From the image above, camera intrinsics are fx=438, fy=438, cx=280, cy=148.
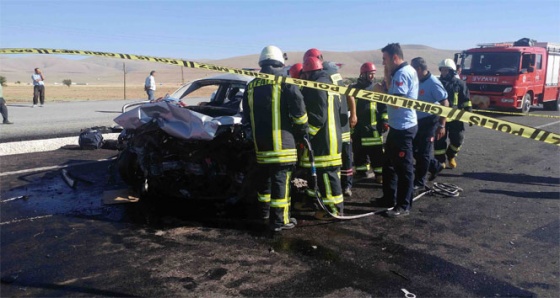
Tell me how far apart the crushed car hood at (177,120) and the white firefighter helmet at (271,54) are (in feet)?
2.73

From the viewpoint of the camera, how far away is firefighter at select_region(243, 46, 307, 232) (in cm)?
434

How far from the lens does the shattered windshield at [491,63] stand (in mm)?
15227

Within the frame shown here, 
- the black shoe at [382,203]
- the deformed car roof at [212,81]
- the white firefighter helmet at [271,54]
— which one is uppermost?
the white firefighter helmet at [271,54]

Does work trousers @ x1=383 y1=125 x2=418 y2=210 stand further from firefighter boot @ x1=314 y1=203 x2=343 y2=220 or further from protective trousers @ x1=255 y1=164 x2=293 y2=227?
protective trousers @ x1=255 y1=164 x2=293 y2=227

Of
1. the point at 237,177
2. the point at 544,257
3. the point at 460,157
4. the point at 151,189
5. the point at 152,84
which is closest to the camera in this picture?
the point at 544,257

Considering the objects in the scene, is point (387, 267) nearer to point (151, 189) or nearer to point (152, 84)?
point (151, 189)

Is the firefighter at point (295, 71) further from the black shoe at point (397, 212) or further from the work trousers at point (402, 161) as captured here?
the black shoe at point (397, 212)

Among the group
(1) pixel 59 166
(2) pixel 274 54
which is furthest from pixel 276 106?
(1) pixel 59 166

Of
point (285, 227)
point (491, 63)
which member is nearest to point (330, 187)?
point (285, 227)

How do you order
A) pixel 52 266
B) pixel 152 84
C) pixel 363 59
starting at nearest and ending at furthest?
1. pixel 52 266
2. pixel 152 84
3. pixel 363 59

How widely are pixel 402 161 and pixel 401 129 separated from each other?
0.35 m

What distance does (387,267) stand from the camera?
361cm

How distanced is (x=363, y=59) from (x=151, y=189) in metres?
149

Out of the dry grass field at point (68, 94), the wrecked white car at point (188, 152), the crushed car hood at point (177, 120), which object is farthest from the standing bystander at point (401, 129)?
the dry grass field at point (68, 94)
